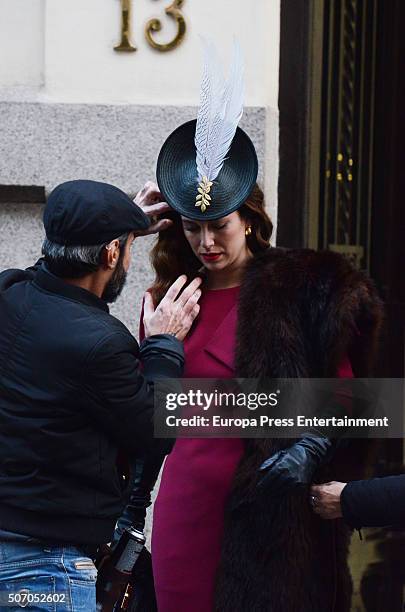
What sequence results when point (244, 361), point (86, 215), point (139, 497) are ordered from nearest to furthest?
point (86, 215)
point (244, 361)
point (139, 497)

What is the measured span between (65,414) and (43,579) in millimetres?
392

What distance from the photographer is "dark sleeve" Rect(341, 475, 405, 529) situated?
9.02 feet

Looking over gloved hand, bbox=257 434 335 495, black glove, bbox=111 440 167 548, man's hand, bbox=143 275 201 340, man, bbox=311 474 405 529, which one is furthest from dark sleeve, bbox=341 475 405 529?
man's hand, bbox=143 275 201 340

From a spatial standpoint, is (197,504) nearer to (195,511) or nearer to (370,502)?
(195,511)

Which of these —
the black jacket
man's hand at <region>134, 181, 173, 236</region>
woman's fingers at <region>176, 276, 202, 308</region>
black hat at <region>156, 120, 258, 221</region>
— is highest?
black hat at <region>156, 120, 258, 221</region>

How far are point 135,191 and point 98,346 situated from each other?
218 cm

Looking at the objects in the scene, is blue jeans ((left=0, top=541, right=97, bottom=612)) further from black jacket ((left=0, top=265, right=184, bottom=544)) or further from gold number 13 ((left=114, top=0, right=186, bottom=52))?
gold number 13 ((left=114, top=0, right=186, bottom=52))

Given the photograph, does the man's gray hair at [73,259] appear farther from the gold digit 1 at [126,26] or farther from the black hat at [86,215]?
the gold digit 1 at [126,26]

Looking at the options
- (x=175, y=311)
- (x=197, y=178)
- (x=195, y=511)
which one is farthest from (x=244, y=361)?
(x=197, y=178)

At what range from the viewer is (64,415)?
2.59 metres

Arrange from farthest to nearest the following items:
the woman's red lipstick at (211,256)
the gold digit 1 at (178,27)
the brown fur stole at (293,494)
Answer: the gold digit 1 at (178,27)
the woman's red lipstick at (211,256)
the brown fur stole at (293,494)

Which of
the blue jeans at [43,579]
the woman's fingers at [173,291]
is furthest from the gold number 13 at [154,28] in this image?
the blue jeans at [43,579]

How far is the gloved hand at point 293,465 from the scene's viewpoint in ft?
9.48

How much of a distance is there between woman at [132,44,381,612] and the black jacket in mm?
492
